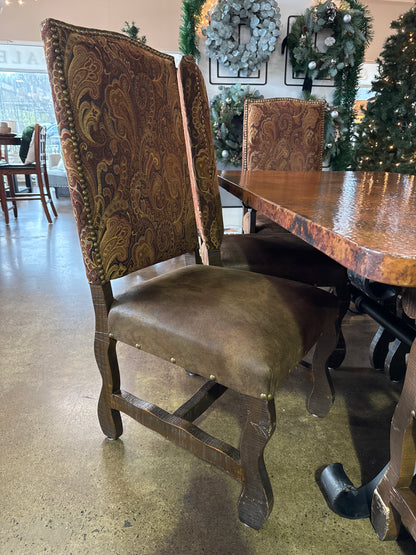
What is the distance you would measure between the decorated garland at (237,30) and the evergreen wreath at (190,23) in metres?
0.14

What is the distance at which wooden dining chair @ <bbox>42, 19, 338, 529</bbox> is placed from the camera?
0.75 meters

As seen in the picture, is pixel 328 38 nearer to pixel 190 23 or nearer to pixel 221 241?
pixel 190 23

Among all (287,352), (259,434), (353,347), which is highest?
(287,352)

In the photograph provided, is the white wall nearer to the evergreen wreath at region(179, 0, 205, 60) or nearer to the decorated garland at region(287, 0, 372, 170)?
the evergreen wreath at region(179, 0, 205, 60)

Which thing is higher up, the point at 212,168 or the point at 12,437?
the point at 212,168

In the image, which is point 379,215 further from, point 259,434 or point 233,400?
point 233,400

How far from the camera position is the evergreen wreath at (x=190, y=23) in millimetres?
3527

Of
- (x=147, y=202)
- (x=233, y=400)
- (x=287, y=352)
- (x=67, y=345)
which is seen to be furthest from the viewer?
(x=67, y=345)

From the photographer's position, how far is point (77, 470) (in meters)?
1.01

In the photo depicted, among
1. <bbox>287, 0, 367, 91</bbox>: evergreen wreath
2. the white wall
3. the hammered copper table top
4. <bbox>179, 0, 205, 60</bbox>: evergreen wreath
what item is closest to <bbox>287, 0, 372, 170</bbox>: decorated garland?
<bbox>287, 0, 367, 91</bbox>: evergreen wreath

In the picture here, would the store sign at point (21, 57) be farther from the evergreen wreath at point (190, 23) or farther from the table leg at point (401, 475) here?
the table leg at point (401, 475)

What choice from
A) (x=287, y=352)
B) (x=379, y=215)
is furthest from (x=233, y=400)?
(x=379, y=215)

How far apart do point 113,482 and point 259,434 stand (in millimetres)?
478

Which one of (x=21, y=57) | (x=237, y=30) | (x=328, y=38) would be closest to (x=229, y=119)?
(x=237, y=30)
